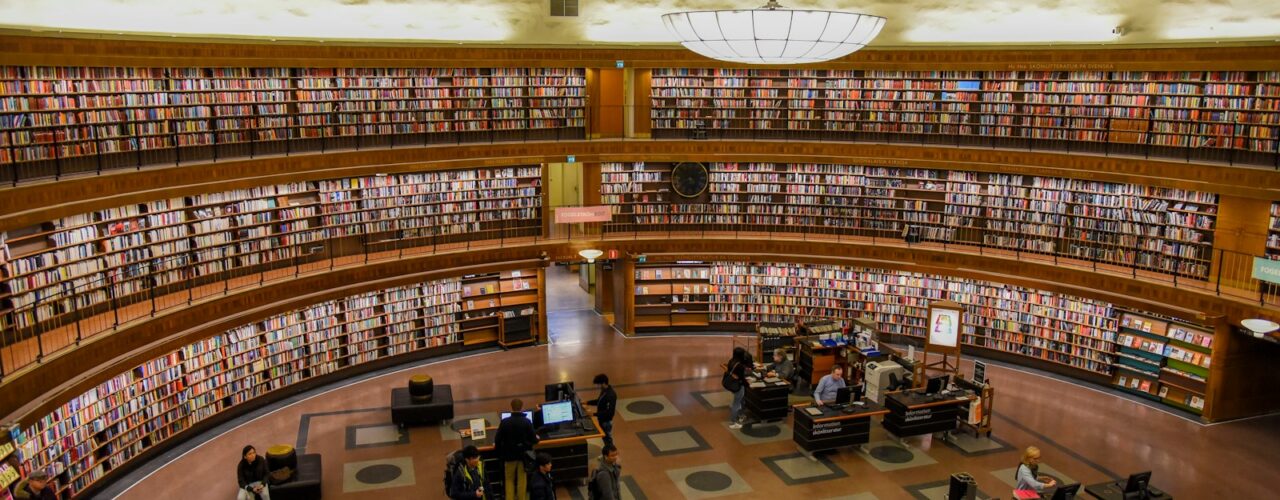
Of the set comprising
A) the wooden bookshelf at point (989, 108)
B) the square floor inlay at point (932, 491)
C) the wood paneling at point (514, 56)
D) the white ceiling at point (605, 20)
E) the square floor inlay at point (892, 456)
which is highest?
the white ceiling at point (605, 20)

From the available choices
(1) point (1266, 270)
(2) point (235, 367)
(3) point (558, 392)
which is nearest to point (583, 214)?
(3) point (558, 392)

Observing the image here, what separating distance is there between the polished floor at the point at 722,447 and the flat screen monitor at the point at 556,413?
2.72 ft

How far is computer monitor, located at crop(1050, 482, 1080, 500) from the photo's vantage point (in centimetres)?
902

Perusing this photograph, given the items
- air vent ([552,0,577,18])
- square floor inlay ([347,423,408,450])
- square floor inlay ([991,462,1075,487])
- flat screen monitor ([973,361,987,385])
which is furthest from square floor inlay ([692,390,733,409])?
air vent ([552,0,577,18])

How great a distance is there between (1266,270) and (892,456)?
201 inches

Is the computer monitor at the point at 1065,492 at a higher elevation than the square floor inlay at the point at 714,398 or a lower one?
higher

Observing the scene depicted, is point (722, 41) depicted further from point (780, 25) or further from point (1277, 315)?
point (1277, 315)

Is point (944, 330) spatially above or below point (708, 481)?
above

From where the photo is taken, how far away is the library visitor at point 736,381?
11.9 meters

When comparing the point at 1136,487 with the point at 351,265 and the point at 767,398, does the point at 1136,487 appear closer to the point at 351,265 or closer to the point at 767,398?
the point at 767,398

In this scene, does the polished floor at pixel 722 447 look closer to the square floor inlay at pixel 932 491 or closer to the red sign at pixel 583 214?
the square floor inlay at pixel 932 491

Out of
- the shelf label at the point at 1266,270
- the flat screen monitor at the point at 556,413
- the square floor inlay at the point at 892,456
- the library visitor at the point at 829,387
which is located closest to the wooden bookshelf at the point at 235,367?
the flat screen monitor at the point at 556,413

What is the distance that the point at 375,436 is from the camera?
1181 cm

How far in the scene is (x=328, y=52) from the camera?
1384 cm
